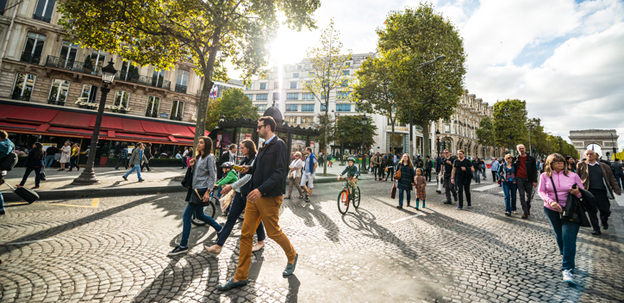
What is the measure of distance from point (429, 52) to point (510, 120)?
3366 centimetres

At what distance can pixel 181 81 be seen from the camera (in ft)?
79.1

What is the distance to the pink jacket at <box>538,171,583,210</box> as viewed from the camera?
326 cm

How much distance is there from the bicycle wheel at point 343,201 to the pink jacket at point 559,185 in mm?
3932

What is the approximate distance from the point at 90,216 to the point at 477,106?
8339 centimetres

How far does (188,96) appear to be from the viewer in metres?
24.0

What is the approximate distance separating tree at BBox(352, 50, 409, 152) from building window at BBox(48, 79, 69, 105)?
2374 centimetres

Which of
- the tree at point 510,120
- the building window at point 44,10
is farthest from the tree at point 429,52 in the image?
the tree at point 510,120

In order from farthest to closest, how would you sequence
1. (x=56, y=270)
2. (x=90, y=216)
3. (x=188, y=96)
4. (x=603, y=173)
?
(x=188, y=96)
(x=603, y=173)
(x=90, y=216)
(x=56, y=270)

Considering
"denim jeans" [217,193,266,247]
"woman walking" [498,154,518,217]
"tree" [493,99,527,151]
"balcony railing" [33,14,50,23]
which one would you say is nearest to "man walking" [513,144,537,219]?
"woman walking" [498,154,518,217]

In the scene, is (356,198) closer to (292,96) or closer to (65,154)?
(65,154)

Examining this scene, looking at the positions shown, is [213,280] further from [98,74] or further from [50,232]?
[98,74]

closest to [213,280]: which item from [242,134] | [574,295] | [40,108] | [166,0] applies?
[574,295]

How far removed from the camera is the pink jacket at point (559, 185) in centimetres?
326

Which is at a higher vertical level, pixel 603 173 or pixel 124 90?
pixel 124 90
